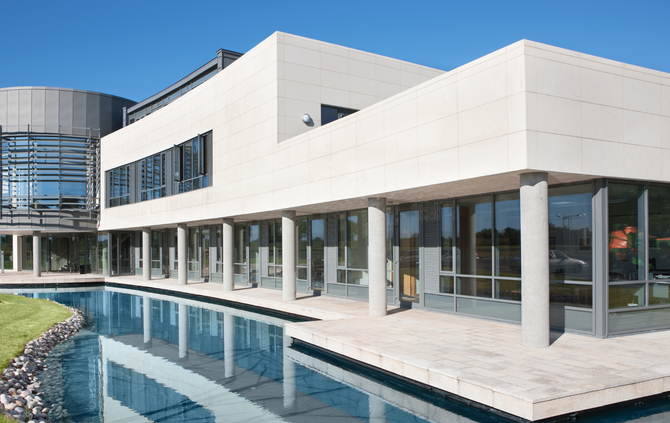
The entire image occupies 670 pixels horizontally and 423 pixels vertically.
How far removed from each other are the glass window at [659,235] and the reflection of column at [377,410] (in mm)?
7497

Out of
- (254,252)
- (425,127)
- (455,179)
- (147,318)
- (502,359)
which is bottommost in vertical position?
(147,318)

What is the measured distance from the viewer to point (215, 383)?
1002 centimetres

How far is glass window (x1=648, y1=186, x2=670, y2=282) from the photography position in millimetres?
12094

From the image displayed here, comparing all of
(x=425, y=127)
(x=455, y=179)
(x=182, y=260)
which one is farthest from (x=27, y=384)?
(x=182, y=260)

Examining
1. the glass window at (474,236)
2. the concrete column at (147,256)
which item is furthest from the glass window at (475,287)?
the concrete column at (147,256)

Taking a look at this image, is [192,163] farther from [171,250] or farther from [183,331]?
[183,331]

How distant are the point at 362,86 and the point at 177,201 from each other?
40.2 ft

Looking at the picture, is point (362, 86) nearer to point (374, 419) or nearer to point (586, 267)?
point (586, 267)

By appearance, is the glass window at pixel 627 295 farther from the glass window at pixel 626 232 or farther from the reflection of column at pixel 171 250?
the reflection of column at pixel 171 250

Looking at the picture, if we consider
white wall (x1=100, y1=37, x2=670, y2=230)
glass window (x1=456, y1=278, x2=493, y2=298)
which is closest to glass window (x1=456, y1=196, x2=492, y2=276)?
glass window (x1=456, y1=278, x2=493, y2=298)

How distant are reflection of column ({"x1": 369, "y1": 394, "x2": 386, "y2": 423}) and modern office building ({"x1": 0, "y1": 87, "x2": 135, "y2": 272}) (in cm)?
3360

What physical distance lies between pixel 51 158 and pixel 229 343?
97.3 feet

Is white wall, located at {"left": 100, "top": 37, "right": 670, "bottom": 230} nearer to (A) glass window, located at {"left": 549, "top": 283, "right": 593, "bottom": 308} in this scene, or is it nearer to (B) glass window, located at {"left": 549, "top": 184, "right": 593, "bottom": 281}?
(B) glass window, located at {"left": 549, "top": 184, "right": 593, "bottom": 281}

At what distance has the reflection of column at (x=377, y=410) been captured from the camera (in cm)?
791
